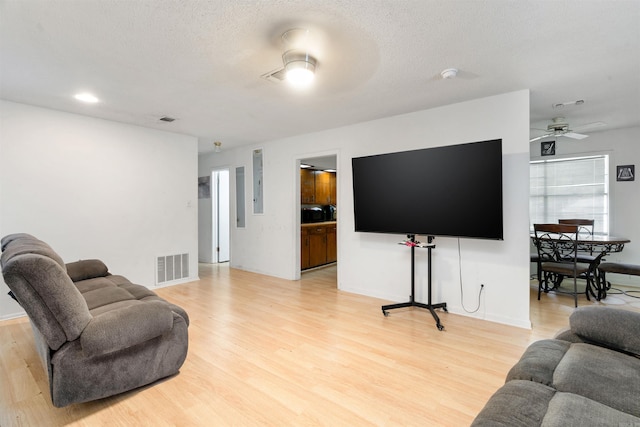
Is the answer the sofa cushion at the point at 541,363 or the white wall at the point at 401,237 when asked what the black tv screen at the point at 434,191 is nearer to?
the white wall at the point at 401,237

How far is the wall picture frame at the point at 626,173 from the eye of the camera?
4.74m

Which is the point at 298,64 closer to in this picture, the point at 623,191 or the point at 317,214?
the point at 317,214

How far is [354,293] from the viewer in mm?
4531

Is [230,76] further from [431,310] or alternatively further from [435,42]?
[431,310]

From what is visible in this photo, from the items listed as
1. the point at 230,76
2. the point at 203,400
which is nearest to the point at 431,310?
the point at 203,400

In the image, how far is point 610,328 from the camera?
61.6 inches

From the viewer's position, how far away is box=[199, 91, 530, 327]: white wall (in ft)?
10.7

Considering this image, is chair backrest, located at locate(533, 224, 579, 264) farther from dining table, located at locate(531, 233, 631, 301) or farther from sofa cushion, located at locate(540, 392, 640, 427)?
sofa cushion, located at locate(540, 392, 640, 427)

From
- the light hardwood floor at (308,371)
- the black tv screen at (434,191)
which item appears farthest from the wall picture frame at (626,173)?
the black tv screen at (434,191)

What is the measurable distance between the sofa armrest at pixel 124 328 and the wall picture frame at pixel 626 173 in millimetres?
6536

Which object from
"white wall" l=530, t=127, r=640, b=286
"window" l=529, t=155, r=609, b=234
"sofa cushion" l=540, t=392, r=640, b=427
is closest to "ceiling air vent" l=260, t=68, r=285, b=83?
"sofa cushion" l=540, t=392, r=640, b=427

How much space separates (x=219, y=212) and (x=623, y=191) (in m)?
7.48

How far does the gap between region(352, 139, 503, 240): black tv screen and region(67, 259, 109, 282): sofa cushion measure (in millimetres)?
3135

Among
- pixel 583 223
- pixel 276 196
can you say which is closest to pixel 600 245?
pixel 583 223
